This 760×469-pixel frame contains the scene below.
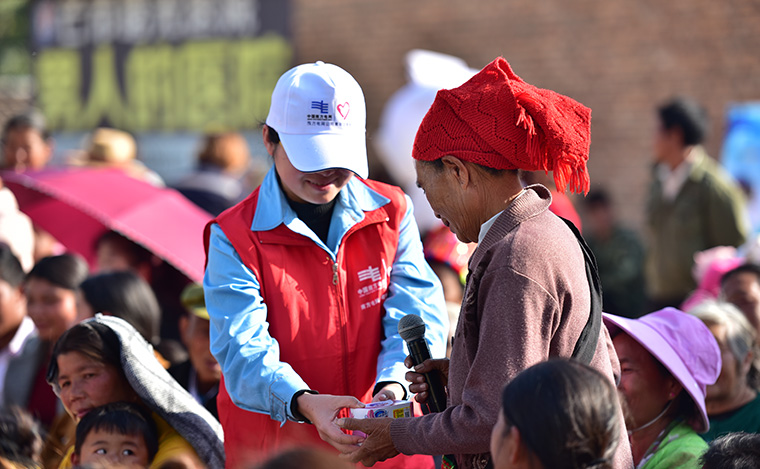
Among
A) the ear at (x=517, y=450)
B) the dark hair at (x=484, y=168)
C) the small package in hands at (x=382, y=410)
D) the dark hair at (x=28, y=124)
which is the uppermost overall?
the dark hair at (x=484, y=168)

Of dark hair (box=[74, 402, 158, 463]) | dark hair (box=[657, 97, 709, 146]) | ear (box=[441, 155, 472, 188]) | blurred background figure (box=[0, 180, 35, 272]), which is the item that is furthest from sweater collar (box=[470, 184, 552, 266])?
dark hair (box=[657, 97, 709, 146])

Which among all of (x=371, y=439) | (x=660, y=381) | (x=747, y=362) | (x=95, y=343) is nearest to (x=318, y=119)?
(x=371, y=439)

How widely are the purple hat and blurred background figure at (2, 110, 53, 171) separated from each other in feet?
17.8

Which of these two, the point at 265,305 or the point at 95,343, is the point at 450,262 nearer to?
the point at 95,343

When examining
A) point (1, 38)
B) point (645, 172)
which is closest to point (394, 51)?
point (645, 172)

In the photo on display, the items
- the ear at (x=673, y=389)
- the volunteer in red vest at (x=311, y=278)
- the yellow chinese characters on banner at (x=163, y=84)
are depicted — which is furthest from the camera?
the yellow chinese characters on banner at (x=163, y=84)

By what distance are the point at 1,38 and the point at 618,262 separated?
13828 millimetres

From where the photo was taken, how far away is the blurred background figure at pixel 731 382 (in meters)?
3.38

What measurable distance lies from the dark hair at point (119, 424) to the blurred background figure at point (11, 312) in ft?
5.27

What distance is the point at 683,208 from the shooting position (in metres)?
6.16

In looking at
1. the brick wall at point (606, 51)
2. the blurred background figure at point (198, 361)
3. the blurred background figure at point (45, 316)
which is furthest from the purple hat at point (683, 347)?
the brick wall at point (606, 51)

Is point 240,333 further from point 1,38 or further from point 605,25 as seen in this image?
point 1,38

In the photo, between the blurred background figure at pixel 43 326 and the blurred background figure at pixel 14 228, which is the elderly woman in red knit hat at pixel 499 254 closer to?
the blurred background figure at pixel 43 326

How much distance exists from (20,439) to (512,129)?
2219 millimetres
